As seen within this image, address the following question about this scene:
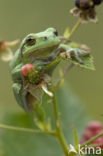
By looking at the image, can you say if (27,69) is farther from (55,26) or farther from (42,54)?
(55,26)

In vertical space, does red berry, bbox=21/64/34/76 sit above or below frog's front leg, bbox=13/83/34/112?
above

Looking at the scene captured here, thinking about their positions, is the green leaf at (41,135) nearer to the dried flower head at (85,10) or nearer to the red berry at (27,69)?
the dried flower head at (85,10)

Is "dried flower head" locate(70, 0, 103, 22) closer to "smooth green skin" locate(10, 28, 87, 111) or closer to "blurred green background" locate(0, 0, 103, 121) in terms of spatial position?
"smooth green skin" locate(10, 28, 87, 111)

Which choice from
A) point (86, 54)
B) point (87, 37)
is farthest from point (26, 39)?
point (87, 37)

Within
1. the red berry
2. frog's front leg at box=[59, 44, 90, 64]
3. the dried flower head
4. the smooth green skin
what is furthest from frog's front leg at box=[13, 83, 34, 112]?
the dried flower head

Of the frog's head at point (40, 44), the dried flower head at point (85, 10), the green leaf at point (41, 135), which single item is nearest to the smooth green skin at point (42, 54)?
the frog's head at point (40, 44)

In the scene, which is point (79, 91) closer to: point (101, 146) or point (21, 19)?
point (21, 19)

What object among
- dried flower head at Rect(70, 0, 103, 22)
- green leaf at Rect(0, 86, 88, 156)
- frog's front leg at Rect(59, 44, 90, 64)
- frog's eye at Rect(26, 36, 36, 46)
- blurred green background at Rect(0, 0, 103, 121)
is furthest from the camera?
blurred green background at Rect(0, 0, 103, 121)

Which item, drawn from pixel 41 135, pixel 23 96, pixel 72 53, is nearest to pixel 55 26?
pixel 41 135
